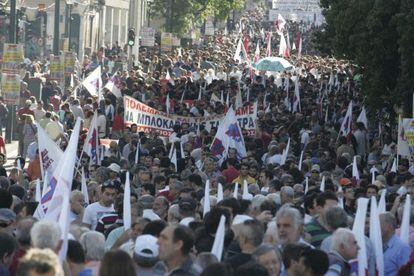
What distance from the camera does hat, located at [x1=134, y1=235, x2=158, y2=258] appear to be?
9.91 m

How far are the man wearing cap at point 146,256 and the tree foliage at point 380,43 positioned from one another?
17449 mm

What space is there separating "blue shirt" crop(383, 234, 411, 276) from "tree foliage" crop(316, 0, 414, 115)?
598 inches

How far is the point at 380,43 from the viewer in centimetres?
2872

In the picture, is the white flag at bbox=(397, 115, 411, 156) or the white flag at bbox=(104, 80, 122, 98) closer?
the white flag at bbox=(397, 115, 411, 156)

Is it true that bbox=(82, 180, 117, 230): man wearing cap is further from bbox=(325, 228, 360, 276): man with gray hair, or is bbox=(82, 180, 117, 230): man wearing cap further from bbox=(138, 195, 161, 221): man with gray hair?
bbox=(325, 228, 360, 276): man with gray hair

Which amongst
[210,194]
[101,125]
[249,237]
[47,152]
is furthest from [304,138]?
[249,237]

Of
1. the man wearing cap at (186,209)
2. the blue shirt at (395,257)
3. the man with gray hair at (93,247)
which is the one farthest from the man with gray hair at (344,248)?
the man wearing cap at (186,209)

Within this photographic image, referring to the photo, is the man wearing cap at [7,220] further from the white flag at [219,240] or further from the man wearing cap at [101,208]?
the man wearing cap at [101,208]

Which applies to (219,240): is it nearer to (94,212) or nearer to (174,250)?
(174,250)

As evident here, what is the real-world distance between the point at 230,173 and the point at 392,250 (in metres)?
9.06

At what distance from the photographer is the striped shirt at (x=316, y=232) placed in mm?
12312

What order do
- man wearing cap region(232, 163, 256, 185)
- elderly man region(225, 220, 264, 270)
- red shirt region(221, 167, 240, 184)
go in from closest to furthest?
elderly man region(225, 220, 264, 270), man wearing cap region(232, 163, 256, 185), red shirt region(221, 167, 240, 184)

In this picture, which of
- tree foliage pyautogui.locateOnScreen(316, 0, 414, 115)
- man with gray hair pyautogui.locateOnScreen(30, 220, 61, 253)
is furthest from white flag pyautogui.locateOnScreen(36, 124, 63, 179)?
tree foliage pyautogui.locateOnScreen(316, 0, 414, 115)

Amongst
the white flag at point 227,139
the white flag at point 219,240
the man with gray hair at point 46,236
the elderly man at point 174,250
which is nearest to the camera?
the man with gray hair at point 46,236
